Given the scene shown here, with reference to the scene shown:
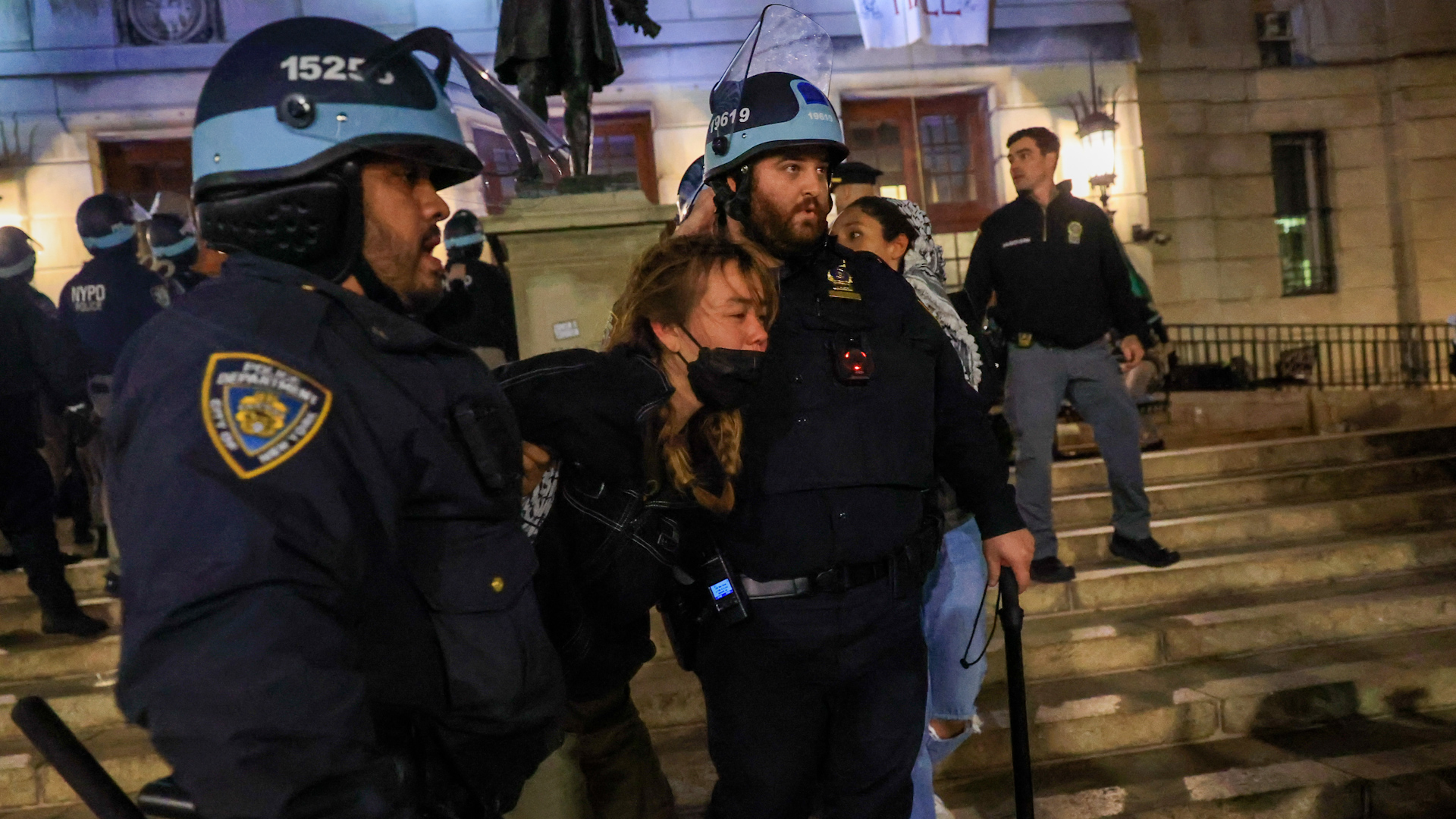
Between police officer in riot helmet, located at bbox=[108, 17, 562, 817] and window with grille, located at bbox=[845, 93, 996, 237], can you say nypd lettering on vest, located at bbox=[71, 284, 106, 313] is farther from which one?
window with grille, located at bbox=[845, 93, 996, 237]

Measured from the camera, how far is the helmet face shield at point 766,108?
2.65 meters

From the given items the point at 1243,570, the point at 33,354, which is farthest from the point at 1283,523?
the point at 33,354

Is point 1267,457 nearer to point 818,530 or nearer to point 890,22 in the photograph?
point 818,530

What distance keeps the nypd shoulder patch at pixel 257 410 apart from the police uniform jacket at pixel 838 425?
1.33 m

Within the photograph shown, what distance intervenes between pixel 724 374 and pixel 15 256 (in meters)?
5.57

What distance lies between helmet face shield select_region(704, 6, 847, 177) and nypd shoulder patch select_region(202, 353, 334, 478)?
169cm

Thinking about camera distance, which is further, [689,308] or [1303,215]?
[1303,215]

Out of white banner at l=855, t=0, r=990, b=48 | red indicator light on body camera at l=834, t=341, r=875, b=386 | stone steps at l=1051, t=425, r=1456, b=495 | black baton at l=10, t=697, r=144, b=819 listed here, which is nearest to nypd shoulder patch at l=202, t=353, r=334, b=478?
black baton at l=10, t=697, r=144, b=819

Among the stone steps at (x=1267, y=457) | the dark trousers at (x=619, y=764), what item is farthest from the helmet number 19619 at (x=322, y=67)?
the stone steps at (x=1267, y=457)

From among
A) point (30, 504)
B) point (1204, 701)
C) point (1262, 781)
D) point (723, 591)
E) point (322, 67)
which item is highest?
point (322, 67)

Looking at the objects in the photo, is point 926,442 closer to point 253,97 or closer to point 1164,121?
point 253,97

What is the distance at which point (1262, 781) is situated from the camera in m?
3.82

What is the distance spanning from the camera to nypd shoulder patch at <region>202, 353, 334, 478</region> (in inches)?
44.0

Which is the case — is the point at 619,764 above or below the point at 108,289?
below
